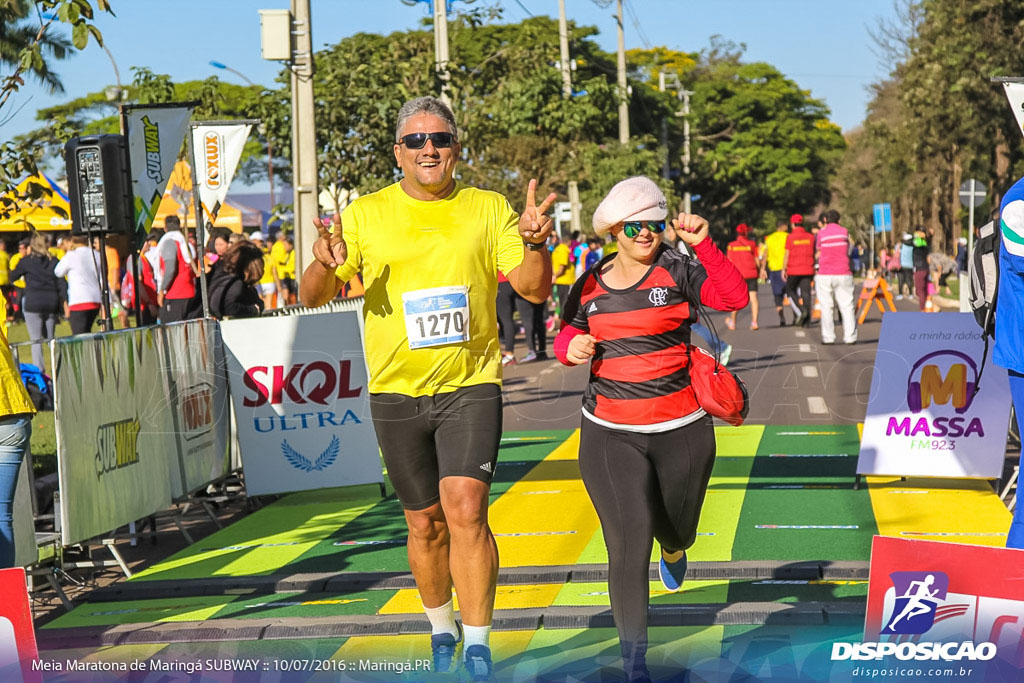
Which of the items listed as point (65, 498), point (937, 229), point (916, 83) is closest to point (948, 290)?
point (916, 83)

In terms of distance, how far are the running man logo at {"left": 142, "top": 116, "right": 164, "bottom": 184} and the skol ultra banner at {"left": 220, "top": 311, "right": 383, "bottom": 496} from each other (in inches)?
57.0

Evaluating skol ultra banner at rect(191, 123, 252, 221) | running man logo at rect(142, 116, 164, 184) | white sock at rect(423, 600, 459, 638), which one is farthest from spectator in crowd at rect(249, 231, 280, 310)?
white sock at rect(423, 600, 459, 638)

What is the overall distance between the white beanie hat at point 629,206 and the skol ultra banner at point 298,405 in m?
4.85

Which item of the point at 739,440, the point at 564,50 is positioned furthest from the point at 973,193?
the point at 739,440

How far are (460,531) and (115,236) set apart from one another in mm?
5574

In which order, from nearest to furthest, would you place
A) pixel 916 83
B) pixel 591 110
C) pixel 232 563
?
pixel 232 563 → pixel 591 110 → pixel 916 83

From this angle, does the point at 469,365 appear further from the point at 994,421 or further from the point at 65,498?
→ the point at 994,421

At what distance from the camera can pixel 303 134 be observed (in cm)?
1631

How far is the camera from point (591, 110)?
36.2 metres

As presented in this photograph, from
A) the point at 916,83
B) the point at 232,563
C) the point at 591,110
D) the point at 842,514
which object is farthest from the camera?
the point at 916,83

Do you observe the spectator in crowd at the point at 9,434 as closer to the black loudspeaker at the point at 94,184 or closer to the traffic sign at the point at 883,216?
the black loudspeaker at the point at 94,184

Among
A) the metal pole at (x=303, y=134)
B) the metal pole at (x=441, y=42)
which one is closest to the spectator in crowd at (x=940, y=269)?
the metal pole at (x=441, y=42)

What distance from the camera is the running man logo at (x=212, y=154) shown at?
1507 cm

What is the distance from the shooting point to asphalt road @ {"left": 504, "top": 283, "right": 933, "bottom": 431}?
14180 mm
